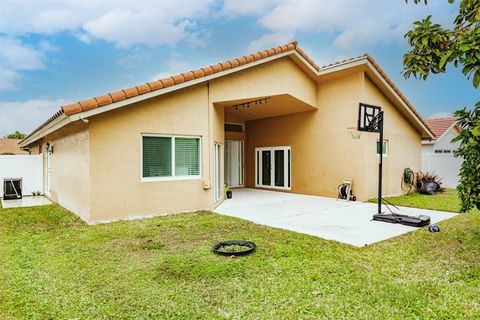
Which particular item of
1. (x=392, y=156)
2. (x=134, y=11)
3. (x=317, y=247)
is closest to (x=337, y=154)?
(x=392, y=156)

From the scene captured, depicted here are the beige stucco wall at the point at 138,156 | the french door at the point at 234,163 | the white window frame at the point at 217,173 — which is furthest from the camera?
the french door at the point at 234,163

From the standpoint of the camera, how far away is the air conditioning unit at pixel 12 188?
14.4 m

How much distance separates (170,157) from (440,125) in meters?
19.2

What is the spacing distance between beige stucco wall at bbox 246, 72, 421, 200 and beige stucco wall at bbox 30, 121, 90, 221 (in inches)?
385

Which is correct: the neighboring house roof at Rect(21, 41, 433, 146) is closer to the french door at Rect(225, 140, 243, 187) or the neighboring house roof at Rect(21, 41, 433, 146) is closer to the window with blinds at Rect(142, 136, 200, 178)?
the window with blinds at Rect(142, 136, 200, 178)

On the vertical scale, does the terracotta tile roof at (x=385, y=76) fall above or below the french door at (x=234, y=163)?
above

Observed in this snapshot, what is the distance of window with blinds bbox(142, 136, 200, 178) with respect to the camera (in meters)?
9.54

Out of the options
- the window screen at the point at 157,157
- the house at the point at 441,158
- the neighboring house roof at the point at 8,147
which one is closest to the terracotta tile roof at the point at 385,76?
the house at the point at 441,158

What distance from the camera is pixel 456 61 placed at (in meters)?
4.71

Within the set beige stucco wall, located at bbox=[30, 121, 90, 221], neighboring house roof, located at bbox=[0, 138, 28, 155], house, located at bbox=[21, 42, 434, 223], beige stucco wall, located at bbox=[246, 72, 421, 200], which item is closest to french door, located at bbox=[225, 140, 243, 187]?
house, located at bbox=[21, 42, 434, 223]

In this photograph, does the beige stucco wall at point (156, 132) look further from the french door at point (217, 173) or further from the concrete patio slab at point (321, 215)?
the concrete patio slab at point (321, 215)

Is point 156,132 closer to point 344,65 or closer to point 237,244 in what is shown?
point 237,244

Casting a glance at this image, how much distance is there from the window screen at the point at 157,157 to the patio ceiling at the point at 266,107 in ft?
8.48

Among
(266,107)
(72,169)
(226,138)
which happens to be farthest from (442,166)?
(72,169)
